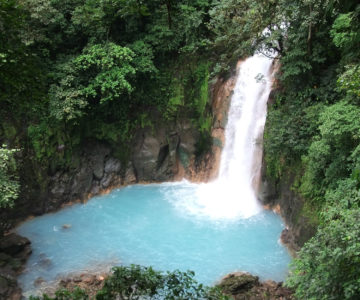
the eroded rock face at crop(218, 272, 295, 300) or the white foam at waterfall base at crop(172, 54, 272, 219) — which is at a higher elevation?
the white foam at waterfall base at crop(172, 54, 272, 219)

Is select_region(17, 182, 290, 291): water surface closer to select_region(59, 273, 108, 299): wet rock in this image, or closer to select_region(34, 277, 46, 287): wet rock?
select_region(34, 277, 46, 287): wet rock

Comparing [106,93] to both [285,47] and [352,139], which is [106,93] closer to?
[285,47]

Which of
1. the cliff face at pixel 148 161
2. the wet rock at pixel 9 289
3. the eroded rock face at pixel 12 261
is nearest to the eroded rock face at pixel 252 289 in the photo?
the wet rock at pixel 9 289

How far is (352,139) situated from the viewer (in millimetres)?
8773

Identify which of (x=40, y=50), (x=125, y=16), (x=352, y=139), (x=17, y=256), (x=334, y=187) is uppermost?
(x=125, y=16)

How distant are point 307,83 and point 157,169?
748cm

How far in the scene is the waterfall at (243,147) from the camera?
14.0 m

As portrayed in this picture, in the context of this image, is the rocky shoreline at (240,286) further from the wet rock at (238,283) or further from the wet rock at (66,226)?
the wet rock at (66,226)

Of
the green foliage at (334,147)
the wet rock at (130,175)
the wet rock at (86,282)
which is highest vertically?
the green foliage at (334,147)

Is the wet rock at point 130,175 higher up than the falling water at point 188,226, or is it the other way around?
the wet rock at point 130,175

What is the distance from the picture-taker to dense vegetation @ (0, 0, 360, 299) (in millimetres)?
9156

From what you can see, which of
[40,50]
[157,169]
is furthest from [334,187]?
[40,50]

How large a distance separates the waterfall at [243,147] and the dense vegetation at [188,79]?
36.3 inches

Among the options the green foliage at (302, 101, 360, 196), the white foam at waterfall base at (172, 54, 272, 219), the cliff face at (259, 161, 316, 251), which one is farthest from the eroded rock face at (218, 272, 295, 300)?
the white foam at waterfall base at (172, 54, 272, 219)
